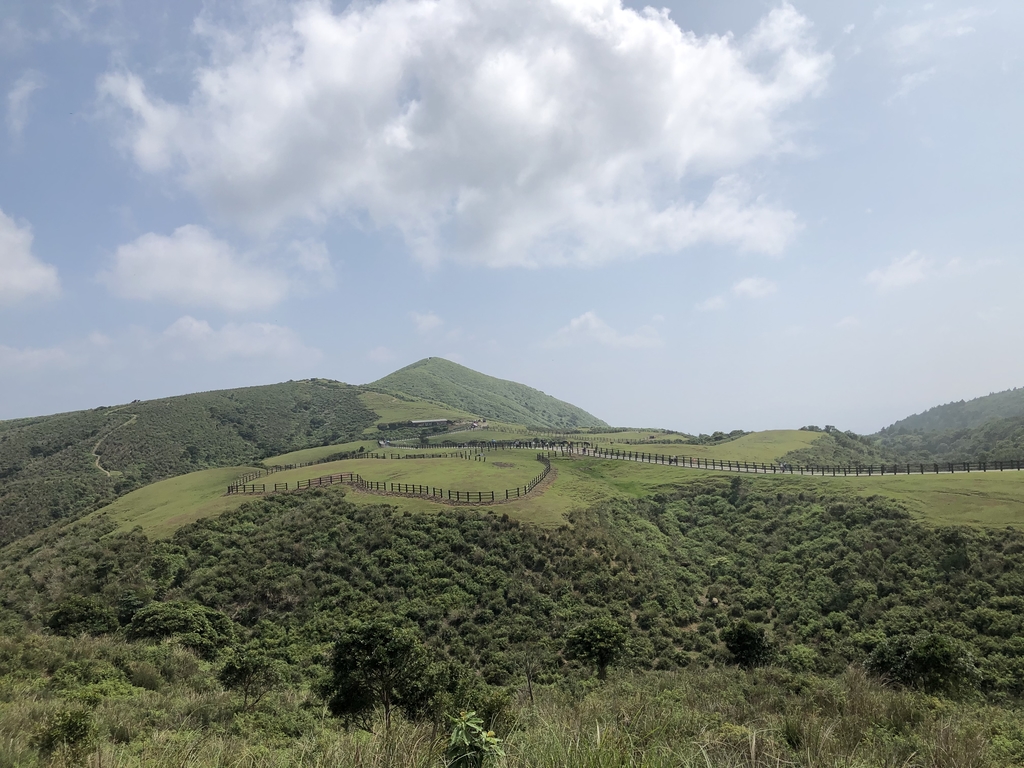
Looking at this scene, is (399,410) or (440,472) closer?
(440,472)

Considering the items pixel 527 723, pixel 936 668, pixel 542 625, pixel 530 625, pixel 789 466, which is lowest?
pixel 542 625

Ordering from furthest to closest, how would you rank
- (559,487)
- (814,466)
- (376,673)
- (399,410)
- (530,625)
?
(399,410) → (814,466) → (559,487) → (530,625) → (376,673)

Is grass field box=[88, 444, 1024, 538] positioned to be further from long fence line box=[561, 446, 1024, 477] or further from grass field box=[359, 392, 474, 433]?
grass field box=[359, 392, 474, 433]

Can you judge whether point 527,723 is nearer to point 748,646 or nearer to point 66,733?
point 66,733

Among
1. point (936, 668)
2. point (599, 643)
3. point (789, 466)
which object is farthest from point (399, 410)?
point (936, 668)

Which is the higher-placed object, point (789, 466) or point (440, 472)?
point (440, 472)

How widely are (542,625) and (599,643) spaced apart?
19.0 ft

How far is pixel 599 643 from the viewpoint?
74.5 feet

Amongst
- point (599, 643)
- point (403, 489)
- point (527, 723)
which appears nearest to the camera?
point (527, 723)

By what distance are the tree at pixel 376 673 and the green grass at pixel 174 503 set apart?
1117 inches

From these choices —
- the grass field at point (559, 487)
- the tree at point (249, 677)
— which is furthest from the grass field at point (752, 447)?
the tree at point (249, 677)

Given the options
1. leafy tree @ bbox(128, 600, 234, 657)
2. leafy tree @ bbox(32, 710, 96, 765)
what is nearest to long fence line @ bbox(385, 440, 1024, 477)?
leafy tree @ bbox(128, 600, 234, 657)

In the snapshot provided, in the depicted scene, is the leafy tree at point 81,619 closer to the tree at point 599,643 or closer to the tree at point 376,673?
the tree at point 376,673

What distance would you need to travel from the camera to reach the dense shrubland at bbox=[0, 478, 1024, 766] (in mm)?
11039
